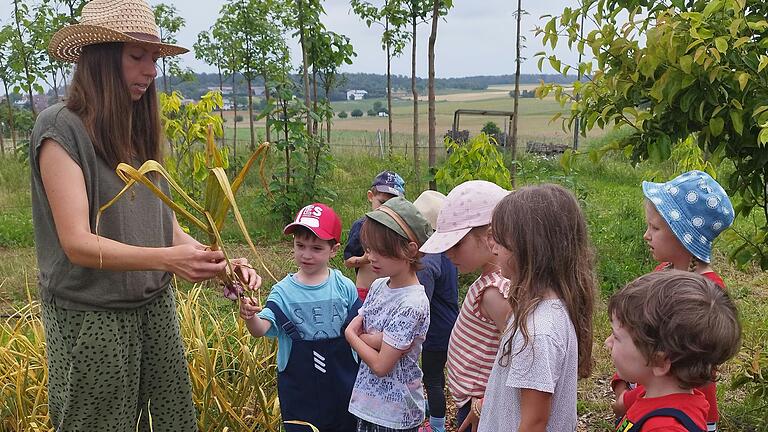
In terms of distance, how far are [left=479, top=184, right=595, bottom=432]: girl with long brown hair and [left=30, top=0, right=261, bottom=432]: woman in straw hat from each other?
31.7 inches

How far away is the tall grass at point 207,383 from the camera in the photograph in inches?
106

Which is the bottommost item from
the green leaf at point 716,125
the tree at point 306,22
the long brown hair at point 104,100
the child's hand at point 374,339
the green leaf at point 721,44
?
the child's hand at point 374,339

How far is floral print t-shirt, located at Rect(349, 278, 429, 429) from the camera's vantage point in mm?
2086

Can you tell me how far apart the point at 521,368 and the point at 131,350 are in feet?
4.00

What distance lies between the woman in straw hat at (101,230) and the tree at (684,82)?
1401mm

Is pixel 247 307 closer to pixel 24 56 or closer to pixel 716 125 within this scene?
pixel 716 125

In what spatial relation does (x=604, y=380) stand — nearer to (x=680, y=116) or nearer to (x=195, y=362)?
(x=680, y=116)

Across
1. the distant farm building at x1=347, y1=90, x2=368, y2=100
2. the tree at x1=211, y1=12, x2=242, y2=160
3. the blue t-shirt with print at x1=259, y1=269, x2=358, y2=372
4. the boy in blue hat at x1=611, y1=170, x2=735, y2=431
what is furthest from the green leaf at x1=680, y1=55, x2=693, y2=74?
the distant farm building at x1=347, y1=90, x2=368, y2=100

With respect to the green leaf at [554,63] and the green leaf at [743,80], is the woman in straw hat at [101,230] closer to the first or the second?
the green leaf at [554,63]

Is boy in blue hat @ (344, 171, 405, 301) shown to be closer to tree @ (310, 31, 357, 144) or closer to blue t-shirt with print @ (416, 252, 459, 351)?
blue t-shirt with print @ (416, 252, 459, 351)

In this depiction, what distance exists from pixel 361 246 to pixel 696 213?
1687 millimetres

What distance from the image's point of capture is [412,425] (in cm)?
218

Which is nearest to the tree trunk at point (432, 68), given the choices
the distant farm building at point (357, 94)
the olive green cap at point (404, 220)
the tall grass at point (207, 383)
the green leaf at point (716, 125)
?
the tall grass at point (207, 383)

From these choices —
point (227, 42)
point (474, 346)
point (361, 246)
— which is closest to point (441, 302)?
point (361, 246)
